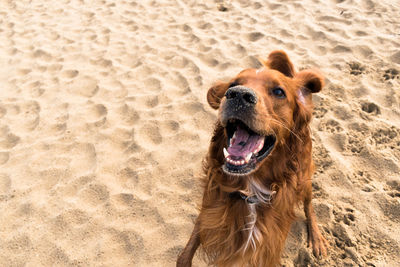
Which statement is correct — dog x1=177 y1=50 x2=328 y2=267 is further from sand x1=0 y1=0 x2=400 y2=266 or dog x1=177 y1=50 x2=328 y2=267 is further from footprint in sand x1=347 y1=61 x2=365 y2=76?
footprint in sand x1=347 y1=61 x2=365 y2=76

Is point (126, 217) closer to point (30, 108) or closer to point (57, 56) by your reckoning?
point (30, 108)

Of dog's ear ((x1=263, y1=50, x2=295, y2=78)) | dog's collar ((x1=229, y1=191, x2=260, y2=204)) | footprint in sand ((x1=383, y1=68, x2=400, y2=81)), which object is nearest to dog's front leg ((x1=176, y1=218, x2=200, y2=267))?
dog's collar ((x1=229, y1=191, x2=260, y2=204))

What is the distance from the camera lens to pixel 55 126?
3.64 metres

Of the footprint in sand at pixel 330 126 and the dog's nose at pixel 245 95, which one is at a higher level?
the dog's nose at pixel 245 95

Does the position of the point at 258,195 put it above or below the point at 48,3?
above

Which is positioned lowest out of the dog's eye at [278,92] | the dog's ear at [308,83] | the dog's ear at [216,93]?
the dog's ear at [216,93]

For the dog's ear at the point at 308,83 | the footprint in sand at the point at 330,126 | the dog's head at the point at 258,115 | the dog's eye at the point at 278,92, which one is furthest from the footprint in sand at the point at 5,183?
the footprint in sand at the point at 330,126

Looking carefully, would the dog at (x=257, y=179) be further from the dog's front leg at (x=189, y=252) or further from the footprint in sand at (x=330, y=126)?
the footprint in sand at (x=330, y=126)

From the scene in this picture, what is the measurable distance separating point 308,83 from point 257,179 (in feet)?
3.05

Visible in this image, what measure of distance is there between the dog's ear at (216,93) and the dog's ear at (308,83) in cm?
59

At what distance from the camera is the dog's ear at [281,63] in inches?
110

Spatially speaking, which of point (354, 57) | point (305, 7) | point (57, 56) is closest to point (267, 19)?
point (305, 7)

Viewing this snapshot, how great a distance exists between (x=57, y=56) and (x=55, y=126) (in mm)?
1695

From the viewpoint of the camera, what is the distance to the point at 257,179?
2051 millimetres
